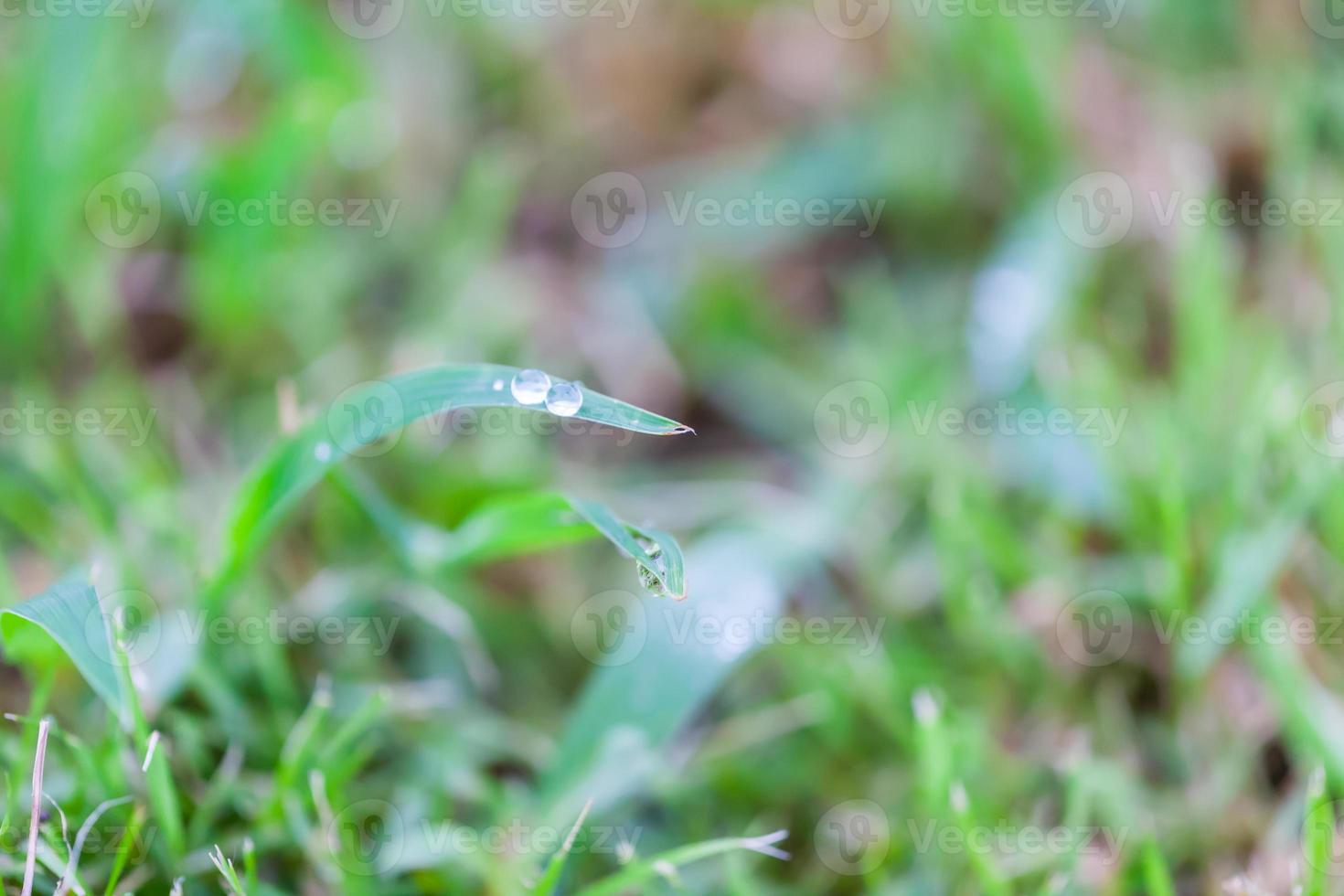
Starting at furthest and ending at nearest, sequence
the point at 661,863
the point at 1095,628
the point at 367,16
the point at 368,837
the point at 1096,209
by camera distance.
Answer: the point at 367,16 < the point at 1096,209 < the point at 1095,628 < the point at 368,837 < the point at 661,863

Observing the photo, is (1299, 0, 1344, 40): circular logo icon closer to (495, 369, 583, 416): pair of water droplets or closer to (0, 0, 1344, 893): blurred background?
(0, 0, 1344, 893): blurred background

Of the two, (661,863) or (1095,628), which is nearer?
(661,863)

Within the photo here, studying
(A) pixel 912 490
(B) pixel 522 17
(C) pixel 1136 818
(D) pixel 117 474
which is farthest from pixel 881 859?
(B) pixel 522 17

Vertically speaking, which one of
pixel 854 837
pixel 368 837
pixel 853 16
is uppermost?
pixel 853 16

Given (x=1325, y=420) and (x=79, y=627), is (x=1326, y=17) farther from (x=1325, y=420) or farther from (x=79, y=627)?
(x=79, y=627)

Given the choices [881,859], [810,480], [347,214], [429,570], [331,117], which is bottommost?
[881,859]

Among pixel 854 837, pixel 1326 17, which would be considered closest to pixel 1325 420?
pixel 854 837

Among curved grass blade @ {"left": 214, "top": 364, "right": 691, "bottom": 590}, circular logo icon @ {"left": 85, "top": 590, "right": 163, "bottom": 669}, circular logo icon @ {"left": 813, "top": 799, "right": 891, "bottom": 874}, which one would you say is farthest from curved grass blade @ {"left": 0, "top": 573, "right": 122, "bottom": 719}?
circular logo icon @ {"left": 813, "top": 799, "right": 891, "bottom": 874}

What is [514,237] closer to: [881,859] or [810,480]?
[810,480]
